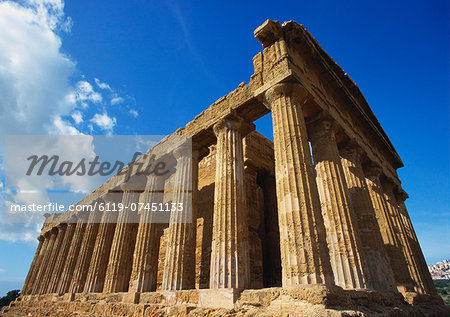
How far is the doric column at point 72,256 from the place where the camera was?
1599 cm

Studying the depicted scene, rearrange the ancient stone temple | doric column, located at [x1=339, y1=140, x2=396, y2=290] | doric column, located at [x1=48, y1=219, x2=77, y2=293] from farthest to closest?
doric column, located at [x1=48, y1=219, x2=77, y2=293]
doric column, located at [x1=339, y1=140, x2=396, y2=290]
the ancient stone temple

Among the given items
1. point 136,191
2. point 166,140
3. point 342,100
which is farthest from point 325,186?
point 136,191

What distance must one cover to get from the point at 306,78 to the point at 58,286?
1896 cm

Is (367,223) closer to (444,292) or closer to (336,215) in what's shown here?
(336,215)

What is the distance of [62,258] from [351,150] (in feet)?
66.2

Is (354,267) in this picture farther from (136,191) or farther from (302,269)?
(136,191)

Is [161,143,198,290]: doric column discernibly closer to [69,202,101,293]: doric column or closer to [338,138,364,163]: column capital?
[338,138,364,163]: column capital

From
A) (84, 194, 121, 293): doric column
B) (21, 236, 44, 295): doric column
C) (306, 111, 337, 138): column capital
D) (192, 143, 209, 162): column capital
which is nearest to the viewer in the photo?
(306, 111, 337, 138): column capital

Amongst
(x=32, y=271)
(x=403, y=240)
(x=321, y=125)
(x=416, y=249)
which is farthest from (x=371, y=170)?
(x=32, y=271)

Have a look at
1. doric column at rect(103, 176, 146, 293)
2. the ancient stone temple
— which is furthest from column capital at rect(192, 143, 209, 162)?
doric column at rect(103, 176, 146, 293)

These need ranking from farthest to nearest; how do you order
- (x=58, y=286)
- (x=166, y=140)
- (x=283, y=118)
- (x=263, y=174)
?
(x=58, y=286) → (x=263, y=174) → (x=166, y=140) → (x=283, y=118)

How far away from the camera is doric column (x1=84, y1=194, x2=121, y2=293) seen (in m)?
13.1

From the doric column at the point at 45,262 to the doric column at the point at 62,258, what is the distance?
262 centimetres

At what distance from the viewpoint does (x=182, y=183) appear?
33.0 ft
